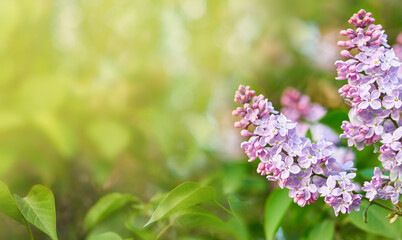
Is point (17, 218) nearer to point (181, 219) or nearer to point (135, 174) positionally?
point (181, 219)

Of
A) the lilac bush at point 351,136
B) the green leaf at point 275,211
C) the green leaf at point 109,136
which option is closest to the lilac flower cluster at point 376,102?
the lilac bush at point 351,136

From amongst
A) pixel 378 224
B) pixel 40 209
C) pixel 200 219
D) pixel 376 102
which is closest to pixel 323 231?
pixel 378 224

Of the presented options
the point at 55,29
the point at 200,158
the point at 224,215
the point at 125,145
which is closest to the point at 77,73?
the point at 55,29

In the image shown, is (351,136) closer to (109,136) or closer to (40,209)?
(40,209)

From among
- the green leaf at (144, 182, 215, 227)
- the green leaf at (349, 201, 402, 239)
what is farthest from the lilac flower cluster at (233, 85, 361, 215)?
the green leaf at (349, 201, 402, 239)

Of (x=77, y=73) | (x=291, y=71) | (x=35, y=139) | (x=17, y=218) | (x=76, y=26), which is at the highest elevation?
(x=291, y=71)
